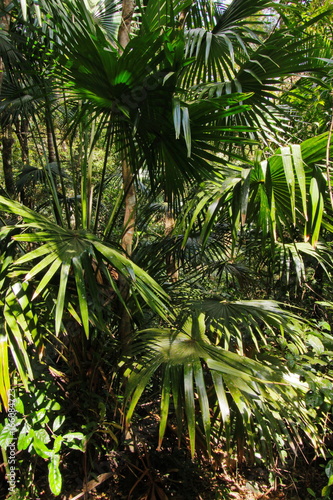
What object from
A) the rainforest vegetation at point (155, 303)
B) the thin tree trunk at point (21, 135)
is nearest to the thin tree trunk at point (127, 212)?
the rainforest vegetation at point (155, 303)

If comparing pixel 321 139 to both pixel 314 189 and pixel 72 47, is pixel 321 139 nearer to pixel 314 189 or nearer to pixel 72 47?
pixel 314 189

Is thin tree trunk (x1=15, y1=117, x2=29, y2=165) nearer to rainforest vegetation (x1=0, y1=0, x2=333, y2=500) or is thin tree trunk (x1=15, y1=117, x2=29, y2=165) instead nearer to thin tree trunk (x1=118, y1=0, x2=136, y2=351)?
rainforest vegetation (x1=0, y1=0, x2=333, y2=500)

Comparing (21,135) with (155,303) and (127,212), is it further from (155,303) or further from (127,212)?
(155,303)

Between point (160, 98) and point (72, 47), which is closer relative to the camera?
point (72, 47)

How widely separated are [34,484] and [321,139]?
2.15 m

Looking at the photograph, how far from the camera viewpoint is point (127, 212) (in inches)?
73.0

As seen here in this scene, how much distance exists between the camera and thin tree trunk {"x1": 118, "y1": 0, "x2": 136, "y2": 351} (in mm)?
1684

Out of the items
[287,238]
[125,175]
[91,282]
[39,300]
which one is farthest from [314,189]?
[287,238]

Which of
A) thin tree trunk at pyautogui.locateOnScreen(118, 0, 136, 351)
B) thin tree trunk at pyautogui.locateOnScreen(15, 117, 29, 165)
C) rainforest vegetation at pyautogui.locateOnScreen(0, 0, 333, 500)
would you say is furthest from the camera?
thin tree trunk at pyautogui.locateOnScreen(15, 117, 29, 165)

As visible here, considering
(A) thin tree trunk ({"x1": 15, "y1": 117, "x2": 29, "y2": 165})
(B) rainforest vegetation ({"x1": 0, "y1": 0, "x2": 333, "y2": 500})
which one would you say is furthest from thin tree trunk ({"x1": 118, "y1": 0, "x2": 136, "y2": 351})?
(A) thin tree trunk ({"x1": 15, "y1": 117, "x2": 29, "y2": 165})

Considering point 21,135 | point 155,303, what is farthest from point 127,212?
point 21,135

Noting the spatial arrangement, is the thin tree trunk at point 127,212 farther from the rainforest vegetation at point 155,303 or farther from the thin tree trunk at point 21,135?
the thin tree trunk at point 21,135

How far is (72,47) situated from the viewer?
1287mm

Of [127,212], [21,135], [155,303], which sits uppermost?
[21,135]
